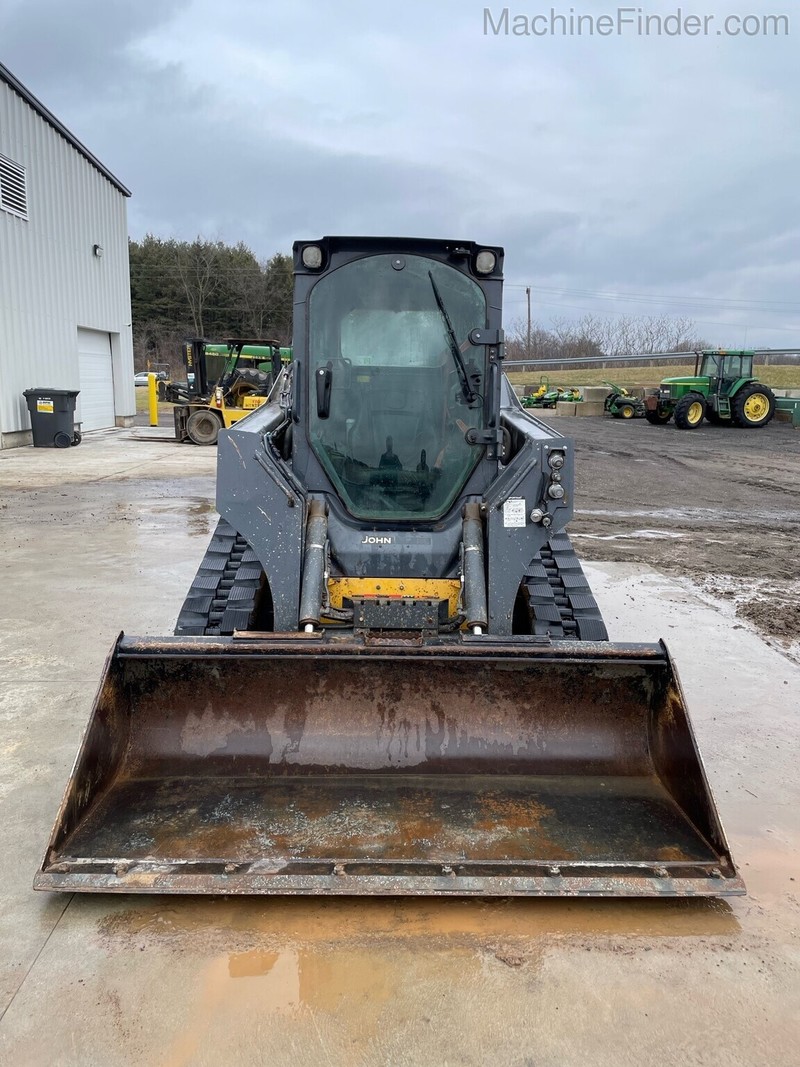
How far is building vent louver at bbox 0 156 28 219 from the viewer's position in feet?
49.6

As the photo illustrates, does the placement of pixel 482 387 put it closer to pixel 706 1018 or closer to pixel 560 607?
pixel 560 607

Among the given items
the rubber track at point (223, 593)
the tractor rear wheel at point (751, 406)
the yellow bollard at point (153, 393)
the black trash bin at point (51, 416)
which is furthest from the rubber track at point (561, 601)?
the tractor rear wheel at point (751, 406)

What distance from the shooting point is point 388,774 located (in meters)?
3.18

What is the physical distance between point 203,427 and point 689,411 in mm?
15172

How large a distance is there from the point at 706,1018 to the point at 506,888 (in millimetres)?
655

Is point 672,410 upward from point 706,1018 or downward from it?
upward

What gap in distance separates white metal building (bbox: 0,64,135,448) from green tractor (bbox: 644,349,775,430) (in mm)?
16837

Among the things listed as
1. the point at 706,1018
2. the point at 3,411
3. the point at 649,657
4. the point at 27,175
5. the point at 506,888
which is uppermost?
the point at 27,175

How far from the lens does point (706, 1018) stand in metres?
2.26

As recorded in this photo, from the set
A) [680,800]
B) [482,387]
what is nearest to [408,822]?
→ [680,800]

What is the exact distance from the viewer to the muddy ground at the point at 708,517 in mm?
6836

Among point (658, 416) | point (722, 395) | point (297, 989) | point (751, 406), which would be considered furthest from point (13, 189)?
point (751, 406)

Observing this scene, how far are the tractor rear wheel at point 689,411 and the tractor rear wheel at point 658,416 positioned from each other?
0.91 m

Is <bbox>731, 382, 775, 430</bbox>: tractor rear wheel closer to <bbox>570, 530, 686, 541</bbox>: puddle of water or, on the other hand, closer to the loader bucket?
<bbox>570, 530, 686, 541</bbox>: puddle of water
